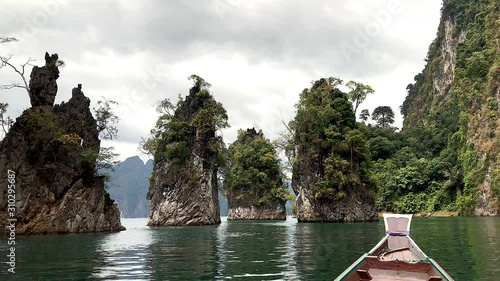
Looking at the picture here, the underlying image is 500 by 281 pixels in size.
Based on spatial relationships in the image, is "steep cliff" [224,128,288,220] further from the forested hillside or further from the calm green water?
the calm green water

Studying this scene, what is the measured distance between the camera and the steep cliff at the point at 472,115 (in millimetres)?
68375

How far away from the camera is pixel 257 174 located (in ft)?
300

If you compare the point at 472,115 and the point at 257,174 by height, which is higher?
the point at 472,115

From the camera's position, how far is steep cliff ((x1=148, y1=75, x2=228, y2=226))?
206 feet

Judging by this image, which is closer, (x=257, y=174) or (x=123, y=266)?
(x=123, y=266)

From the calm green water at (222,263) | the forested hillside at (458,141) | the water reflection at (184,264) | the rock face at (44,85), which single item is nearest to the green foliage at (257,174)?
the forested hillside at (458,141)

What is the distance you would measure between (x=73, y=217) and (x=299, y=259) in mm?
30408

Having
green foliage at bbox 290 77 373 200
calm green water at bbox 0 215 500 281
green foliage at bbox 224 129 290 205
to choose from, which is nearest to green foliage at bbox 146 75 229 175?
green foliage at bbox 290 77 373 200

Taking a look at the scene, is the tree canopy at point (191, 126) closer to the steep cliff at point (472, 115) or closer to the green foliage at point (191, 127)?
the green foliage at point (191, 127)

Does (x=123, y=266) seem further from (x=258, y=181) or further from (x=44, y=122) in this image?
(x=258, y=181)

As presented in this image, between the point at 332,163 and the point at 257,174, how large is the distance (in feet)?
110

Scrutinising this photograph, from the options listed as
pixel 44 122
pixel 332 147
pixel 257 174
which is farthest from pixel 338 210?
pixel 44 122

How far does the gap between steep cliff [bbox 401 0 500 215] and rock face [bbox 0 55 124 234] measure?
191 feet

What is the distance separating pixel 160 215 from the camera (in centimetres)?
6425
